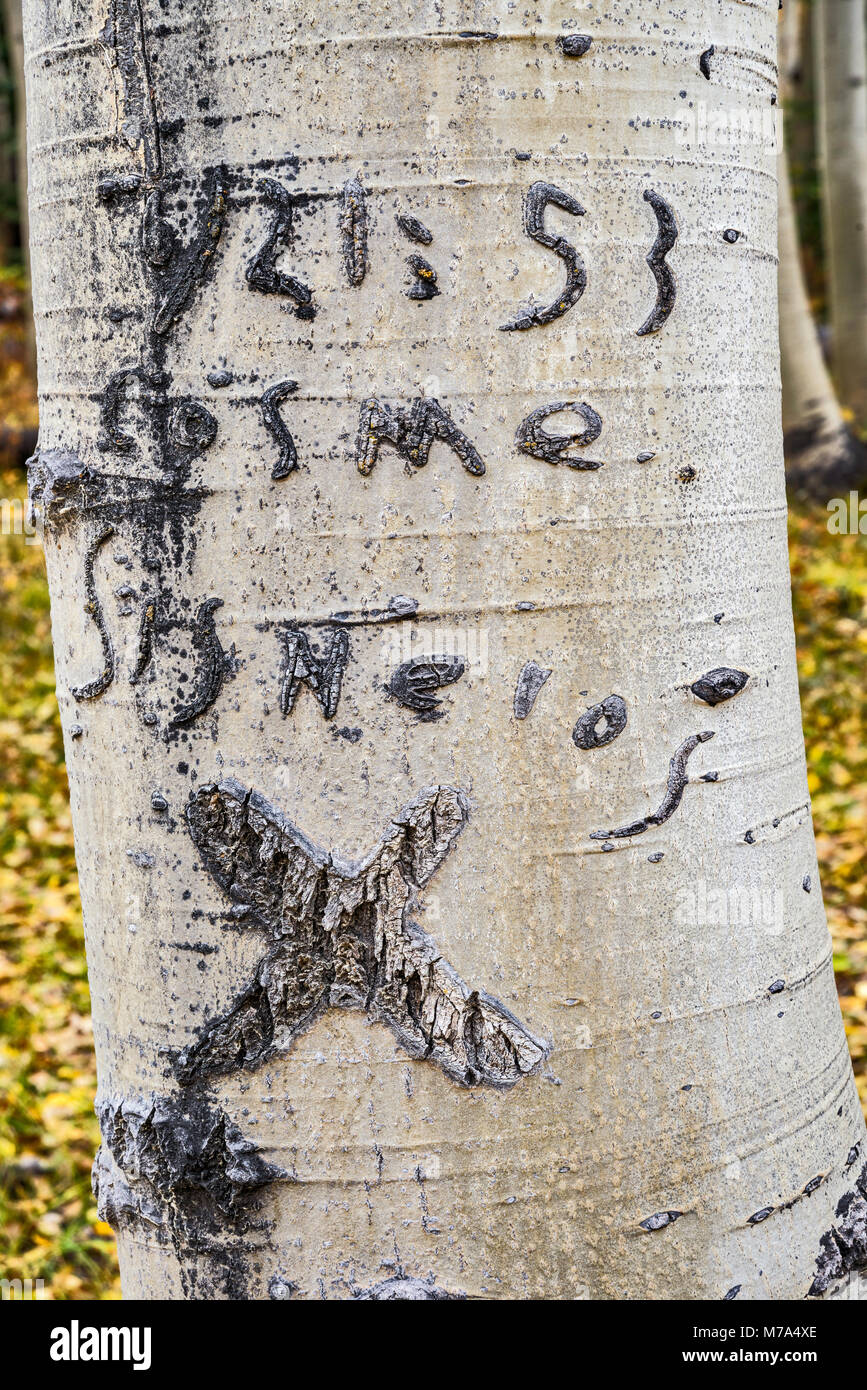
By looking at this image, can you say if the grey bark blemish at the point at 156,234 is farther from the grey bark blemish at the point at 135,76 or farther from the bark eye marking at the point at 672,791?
the bark eye marking at the point at 672,791

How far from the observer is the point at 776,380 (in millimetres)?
1119

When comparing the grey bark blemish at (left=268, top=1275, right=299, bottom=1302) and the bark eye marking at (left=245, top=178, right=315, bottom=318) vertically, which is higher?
the bark eye marking at (left=245, top=178, right=315, bottom=318)

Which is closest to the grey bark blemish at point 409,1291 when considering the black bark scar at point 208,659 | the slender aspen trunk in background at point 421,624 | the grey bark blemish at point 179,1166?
the slender aspen trunk in background at point 421,624

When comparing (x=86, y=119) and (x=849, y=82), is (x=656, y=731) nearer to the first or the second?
(x=86, y=119)

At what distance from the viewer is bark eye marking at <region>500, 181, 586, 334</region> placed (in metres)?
0.93

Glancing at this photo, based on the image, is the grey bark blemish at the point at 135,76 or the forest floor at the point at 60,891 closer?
the grey bark blemish at the point at 135,76

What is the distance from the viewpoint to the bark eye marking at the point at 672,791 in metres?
0.98

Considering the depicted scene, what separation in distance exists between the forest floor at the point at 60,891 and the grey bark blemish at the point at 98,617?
166 centimetres

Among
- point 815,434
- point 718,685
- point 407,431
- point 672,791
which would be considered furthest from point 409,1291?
point 815,434

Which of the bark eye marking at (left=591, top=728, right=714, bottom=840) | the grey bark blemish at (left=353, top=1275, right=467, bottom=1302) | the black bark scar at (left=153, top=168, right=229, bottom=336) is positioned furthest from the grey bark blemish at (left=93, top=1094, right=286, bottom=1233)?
the black bark scar at (left=153, top=168, right=229, bottom=336)

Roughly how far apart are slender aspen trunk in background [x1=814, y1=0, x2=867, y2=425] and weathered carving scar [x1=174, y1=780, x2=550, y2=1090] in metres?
8.36

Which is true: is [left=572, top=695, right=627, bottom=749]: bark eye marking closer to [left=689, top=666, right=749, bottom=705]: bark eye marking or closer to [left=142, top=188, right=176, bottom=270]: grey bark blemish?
[left=689, top=666, right=749, bottom=705]: bark eye marking
